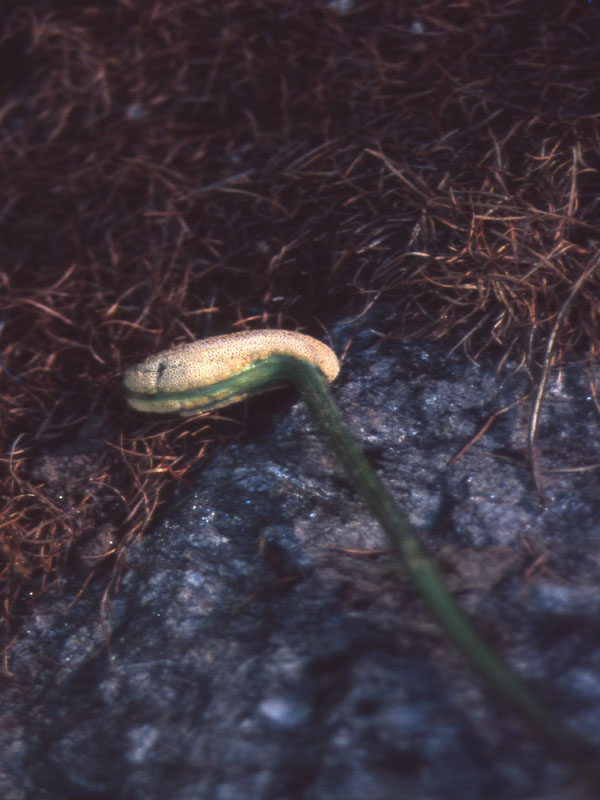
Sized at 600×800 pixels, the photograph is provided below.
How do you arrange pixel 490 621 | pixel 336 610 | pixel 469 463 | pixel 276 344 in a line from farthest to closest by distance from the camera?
pixel 276 344 → pixel 469 463 → pixel 336 610 → pixel 490 621

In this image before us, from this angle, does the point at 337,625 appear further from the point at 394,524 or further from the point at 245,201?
the point at 245,201

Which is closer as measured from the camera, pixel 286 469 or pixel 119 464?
pixel 286 469

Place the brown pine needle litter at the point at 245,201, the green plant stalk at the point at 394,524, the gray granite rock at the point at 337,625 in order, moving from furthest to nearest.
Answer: the brown pine needle litter at the point at 245,201, the gray granite rock at the point at 337,625, the green plant stalk at the point at 394,524

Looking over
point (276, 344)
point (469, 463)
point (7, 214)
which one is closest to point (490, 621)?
point (469, 463)

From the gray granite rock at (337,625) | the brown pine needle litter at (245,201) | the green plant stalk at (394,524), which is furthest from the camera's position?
the brown pine needle litter at (245,201)

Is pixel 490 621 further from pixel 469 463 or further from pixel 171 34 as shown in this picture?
pixel 171 34

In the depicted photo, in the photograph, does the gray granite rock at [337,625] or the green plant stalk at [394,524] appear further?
the gray granite rock at [337,625]

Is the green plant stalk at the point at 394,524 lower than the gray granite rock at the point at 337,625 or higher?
higher

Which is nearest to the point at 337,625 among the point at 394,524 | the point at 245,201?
the point at 394,524
